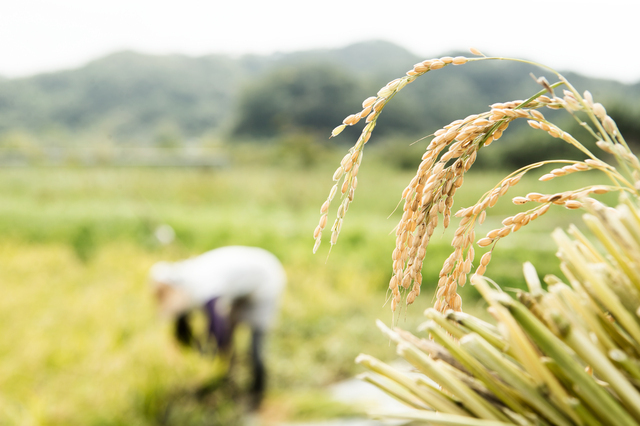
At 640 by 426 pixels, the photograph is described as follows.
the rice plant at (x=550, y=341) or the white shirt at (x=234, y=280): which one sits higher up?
the rice plant at (x=550, y=341)

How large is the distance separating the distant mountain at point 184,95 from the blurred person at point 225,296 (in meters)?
8.14

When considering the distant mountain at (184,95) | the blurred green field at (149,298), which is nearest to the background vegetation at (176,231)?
the blurred green field at (149,298)

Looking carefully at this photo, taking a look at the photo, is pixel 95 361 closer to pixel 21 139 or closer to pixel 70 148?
pixel 70 148

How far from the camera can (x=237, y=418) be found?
3.39 m

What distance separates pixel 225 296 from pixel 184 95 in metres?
28.7

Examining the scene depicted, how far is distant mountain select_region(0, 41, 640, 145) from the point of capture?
1744 cm

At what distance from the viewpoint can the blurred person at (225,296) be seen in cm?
379

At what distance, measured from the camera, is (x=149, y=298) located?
5.11 metres

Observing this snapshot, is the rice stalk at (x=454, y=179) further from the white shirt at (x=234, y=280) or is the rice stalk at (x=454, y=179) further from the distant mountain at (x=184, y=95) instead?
the distant mountain at (x=184, y=95)

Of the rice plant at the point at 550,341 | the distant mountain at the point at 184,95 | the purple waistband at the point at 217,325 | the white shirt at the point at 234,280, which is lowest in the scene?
the distant mountain at the point at 184,95

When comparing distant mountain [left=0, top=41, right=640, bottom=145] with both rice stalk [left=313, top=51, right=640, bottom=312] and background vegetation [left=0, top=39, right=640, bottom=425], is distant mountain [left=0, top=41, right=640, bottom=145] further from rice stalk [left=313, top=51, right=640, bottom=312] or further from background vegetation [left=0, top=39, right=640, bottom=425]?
rice stalk [left=313, top=51, right=640, bottom=312]

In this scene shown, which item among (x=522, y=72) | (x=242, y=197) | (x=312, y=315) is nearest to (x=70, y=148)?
(x=242, y=197)

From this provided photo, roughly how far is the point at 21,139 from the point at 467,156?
2144 centimetres

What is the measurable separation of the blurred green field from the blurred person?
0.25m
